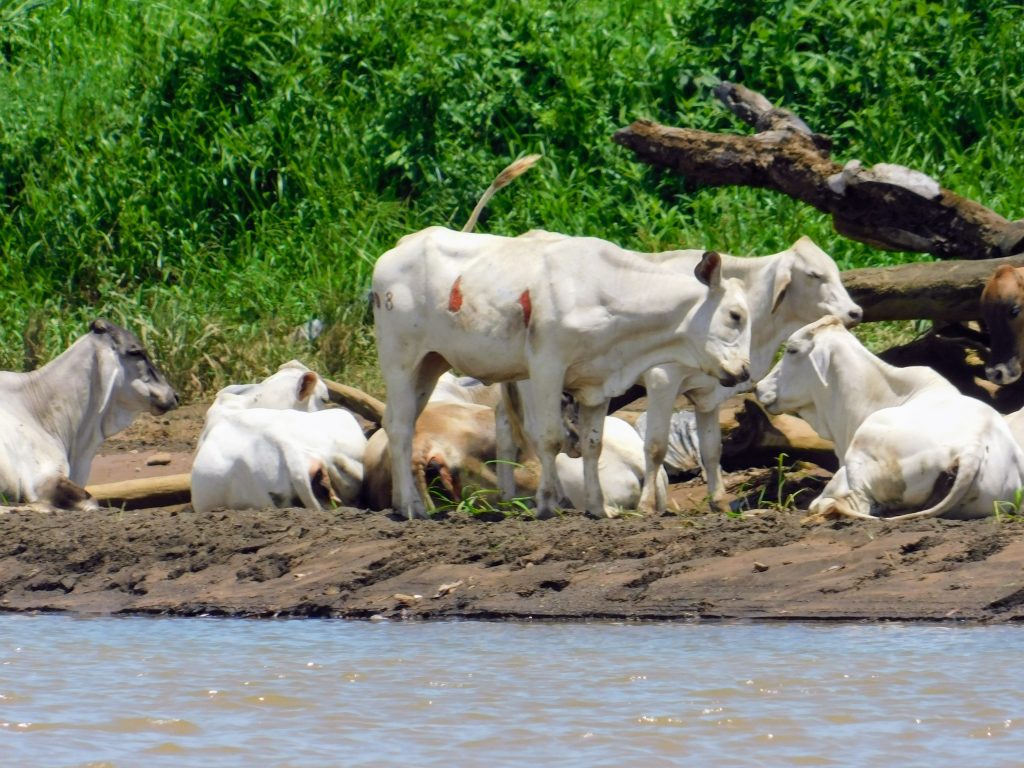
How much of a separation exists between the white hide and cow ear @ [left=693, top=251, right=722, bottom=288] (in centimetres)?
212

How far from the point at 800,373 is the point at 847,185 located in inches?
61.0

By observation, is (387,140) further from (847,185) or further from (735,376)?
(735,376)

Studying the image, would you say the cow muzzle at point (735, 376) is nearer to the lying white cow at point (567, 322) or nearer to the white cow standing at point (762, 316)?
the lying white cow at point (567, 322)

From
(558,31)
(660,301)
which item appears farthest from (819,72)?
(660,301)

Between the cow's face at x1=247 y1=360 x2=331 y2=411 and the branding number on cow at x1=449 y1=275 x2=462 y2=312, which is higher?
the branding number on cow at x1=449 y1=275 x2=462 y2=312

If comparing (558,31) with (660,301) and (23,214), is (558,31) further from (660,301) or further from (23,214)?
(660,301)

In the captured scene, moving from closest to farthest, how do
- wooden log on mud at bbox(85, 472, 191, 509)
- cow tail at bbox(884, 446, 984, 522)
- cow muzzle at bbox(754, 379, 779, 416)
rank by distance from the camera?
cow tail at bbox(884, 446, 984, 522)
cow muzzle at bbox(754, 379, 779, 416)
wooden log on mud at bbox(85, 472, 191, 509)

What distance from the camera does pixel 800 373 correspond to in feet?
29.6

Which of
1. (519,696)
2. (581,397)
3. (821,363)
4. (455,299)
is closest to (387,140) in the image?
(455,299)

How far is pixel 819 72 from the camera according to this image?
47.2 feet

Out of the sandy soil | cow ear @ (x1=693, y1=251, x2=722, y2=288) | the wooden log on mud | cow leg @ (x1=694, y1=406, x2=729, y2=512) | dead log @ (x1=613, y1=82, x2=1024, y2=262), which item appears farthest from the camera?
the wooden log on mud

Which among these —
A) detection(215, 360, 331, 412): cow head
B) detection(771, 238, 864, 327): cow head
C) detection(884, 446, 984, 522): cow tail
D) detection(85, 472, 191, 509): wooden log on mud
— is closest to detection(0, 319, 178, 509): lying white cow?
detection(85, 472, 191, 509): wooden log on mud

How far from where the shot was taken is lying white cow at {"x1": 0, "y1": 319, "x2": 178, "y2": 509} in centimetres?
973

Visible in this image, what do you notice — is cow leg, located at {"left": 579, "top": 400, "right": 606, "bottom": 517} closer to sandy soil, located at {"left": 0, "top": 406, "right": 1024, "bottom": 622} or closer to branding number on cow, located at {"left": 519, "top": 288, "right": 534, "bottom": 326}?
sandy soil, located at {"left": 0, "top": 406, "right": 1024, "bottom": 622}
